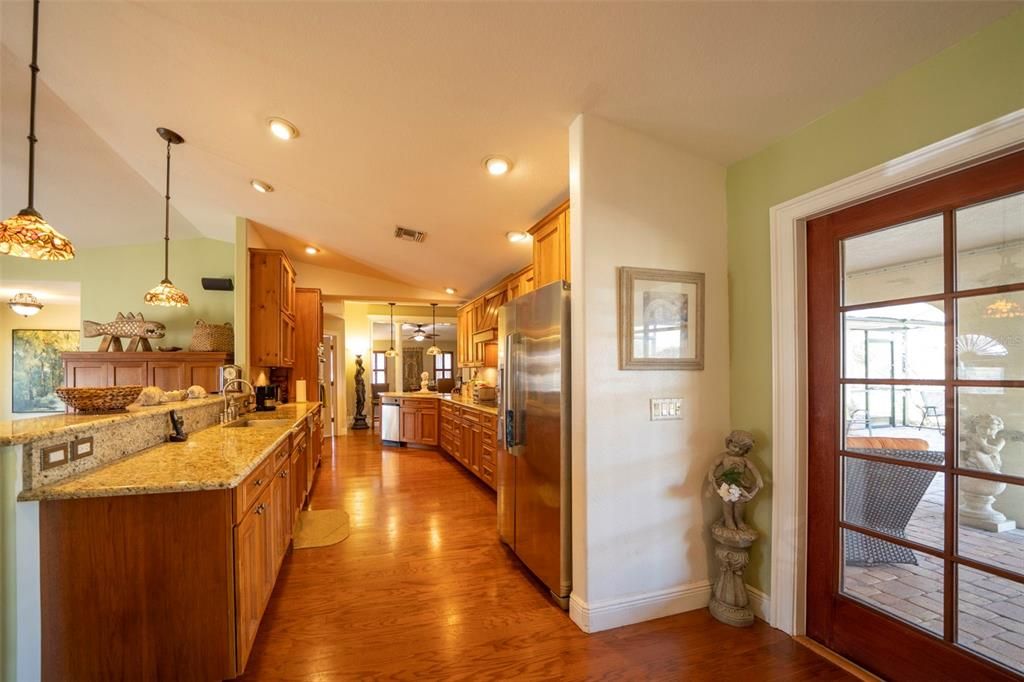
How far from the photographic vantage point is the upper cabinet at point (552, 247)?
2811mm

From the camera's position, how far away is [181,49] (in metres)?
2.07

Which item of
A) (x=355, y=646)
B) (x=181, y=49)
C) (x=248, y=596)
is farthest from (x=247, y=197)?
(x=355, y=646)

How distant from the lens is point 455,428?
18.9ft

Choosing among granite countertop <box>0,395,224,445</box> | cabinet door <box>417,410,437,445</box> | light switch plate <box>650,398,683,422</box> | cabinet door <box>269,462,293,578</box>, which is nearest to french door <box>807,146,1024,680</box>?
light switch plate <box>650,398,683,422</box>

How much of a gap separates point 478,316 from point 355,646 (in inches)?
183

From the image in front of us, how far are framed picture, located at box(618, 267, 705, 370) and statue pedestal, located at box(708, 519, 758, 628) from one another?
2.90 feet

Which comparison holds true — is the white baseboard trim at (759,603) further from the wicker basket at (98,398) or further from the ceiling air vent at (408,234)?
the ceiling air vent at (408,234)

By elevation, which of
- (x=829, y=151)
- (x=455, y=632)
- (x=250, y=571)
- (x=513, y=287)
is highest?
(x=829, y=151)

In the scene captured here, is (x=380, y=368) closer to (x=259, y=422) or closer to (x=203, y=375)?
(x=203, y=375)

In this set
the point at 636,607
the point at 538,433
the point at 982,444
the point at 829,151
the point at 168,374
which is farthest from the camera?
the point at 168,374

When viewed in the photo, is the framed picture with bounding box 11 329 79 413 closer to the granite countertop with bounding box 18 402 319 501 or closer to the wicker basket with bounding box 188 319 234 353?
the wicker basket with bounding box 188 319 234 353

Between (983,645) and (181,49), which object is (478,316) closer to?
(181,49)

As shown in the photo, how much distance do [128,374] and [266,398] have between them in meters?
1.51

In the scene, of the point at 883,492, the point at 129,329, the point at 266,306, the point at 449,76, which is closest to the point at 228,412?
the point at 266,306
